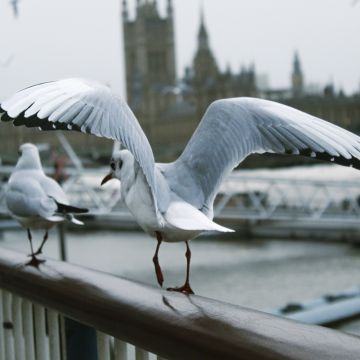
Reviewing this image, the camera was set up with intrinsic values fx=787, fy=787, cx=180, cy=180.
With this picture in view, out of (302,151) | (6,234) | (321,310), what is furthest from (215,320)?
(6,234)

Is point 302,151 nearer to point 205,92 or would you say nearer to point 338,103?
point 338,103

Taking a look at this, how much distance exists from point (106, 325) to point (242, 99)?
0.20 meters

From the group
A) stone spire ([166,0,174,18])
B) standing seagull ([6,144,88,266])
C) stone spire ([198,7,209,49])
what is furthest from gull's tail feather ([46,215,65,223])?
stone spire ([166,0,174,18])

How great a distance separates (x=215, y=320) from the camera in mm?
474

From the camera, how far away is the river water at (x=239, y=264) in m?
5.80

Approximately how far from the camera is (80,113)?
1.86 feet

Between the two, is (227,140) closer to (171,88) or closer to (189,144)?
(189,144)

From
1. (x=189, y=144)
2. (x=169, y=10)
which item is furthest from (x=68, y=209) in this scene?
(x=169, y=10)

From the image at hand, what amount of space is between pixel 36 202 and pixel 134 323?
30 cm

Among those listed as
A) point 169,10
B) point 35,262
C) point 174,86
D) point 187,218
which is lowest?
point 174,86

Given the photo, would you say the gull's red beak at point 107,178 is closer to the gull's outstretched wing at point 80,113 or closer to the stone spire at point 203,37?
the gull's outstretched wing at point 80,113

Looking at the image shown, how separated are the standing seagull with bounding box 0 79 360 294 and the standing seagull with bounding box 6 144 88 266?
18 centimetres

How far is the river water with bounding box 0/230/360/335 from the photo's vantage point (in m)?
5.80

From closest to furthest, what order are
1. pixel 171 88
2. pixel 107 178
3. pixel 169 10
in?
pixel 107 178 → pixel 171 88 → pixel 169 10
